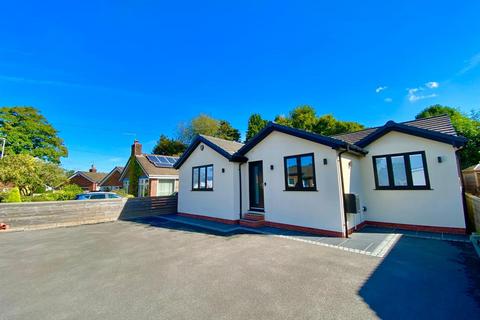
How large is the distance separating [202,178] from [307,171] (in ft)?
20.5

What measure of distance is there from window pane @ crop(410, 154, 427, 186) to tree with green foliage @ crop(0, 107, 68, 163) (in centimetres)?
3960

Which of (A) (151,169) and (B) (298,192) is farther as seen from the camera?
(A) (151,169)

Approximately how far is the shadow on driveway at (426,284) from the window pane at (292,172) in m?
3.82

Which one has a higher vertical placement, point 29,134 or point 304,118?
point 304,118

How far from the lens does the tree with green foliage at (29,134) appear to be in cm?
2644

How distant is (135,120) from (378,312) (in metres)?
28.7

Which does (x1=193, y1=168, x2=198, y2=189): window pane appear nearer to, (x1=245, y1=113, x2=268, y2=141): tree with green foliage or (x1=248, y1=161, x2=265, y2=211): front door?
(x1=248, y1=161, x2=265, y2=211): front door

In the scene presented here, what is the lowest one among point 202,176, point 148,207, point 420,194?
point 148,207

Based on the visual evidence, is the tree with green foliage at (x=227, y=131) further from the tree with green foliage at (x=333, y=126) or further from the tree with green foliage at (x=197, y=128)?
the tree with green foliage at (x=333, y=126)

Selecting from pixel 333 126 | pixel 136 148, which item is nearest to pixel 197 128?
pixel 136 148

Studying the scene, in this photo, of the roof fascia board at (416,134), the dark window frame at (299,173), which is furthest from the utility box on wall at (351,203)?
the roof fascia board at (416,134)

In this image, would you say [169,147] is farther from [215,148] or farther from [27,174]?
[215,148]

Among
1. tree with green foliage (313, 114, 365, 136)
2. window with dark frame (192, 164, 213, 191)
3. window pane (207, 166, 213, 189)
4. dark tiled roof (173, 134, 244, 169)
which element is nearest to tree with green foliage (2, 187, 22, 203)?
dark tiled roof (173, 134, 244, 169)

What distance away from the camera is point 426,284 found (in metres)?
3.71
